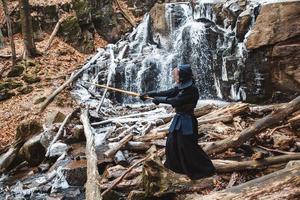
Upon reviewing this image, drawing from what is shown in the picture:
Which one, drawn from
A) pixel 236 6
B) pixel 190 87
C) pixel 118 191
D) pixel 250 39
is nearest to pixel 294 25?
pixel 250 39

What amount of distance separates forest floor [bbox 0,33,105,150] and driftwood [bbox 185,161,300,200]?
331 inches

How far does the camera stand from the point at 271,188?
5.48 metres

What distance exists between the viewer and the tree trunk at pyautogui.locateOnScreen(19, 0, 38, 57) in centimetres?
1702

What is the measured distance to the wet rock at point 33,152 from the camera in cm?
1078

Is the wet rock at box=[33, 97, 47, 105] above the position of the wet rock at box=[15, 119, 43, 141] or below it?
above

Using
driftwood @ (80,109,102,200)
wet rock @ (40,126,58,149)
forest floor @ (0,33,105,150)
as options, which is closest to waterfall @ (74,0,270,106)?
forest floor @ (0,33,105,150)

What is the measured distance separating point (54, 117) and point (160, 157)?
221 inches

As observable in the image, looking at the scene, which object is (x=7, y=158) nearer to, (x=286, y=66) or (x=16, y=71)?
(x=16, y=71)

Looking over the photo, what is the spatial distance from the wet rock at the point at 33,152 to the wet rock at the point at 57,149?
32cm

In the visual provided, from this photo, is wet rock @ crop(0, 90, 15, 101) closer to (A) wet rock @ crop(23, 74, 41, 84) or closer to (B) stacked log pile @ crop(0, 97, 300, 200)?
(A) wet rock @ crop(23, 74, 41, 84)

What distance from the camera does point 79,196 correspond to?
27.4 feet

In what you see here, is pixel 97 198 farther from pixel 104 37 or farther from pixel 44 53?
pixel 104 37

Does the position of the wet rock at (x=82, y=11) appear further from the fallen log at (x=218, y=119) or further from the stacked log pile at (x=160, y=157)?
the fallen log at (x=218, y=119)

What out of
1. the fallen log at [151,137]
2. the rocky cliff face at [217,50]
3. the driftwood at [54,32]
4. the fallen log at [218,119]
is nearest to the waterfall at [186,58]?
the rocky cliff face at [217,50]
